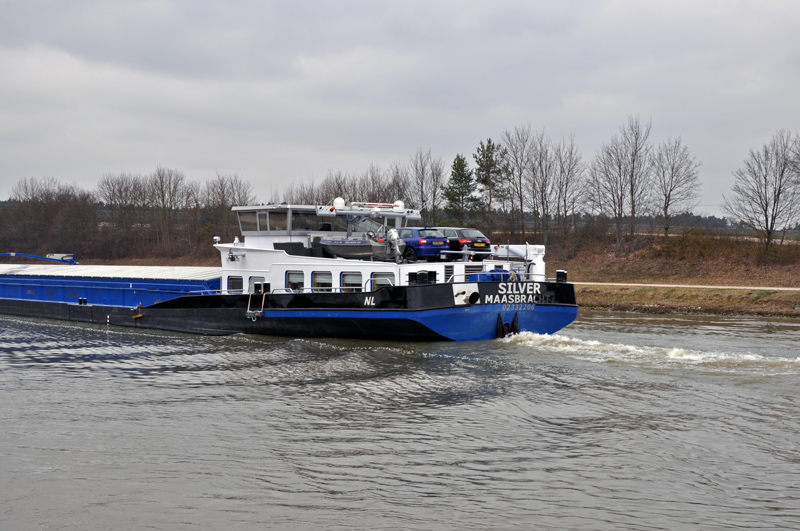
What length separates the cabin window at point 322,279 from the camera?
A: 17188 millimetres

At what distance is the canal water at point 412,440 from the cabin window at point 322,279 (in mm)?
2747

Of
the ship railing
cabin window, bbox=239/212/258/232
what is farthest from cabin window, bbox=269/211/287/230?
the ship railing

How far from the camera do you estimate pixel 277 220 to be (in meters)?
19.1

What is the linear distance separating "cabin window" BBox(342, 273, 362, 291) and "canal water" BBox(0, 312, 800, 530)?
2569 millimetres

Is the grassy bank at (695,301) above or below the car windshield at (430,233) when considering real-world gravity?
below

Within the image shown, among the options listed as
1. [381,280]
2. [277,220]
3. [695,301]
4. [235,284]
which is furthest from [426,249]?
[695,301]

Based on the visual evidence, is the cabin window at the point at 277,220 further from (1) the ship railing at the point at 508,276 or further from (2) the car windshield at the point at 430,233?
(1) the ship railing at the point at 508,276

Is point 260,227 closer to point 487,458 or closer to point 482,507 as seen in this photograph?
point 487,458

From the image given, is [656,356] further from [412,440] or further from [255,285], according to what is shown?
[255,285]

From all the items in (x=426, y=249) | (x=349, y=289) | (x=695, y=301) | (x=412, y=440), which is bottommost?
(x=412, y=440)

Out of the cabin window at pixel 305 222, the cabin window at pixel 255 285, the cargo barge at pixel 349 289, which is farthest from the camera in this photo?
the cabin window at pixel 305 222

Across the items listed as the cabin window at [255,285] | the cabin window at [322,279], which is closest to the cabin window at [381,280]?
the cabin window at [322,279]

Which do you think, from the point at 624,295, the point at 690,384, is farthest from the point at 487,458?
the point at 624,295

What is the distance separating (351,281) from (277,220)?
12.1 ft
